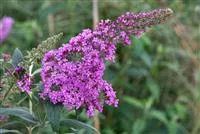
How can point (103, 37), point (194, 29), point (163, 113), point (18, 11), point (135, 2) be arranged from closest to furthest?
1. point (103, 37)
2. point (163, 113)
3. point (135, 2)
4. point (194, 29)
5. point (18, 11)

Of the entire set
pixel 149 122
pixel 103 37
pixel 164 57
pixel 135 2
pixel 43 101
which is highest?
pixel 135 2

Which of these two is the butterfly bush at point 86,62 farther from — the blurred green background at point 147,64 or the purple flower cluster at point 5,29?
the blurred green background at point 147,64

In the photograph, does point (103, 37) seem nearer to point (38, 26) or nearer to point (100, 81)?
point (100, 81)

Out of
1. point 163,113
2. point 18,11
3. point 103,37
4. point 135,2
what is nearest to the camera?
point 103,37

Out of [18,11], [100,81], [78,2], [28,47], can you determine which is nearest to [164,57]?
[78,2]

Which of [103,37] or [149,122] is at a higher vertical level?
[149,122]
